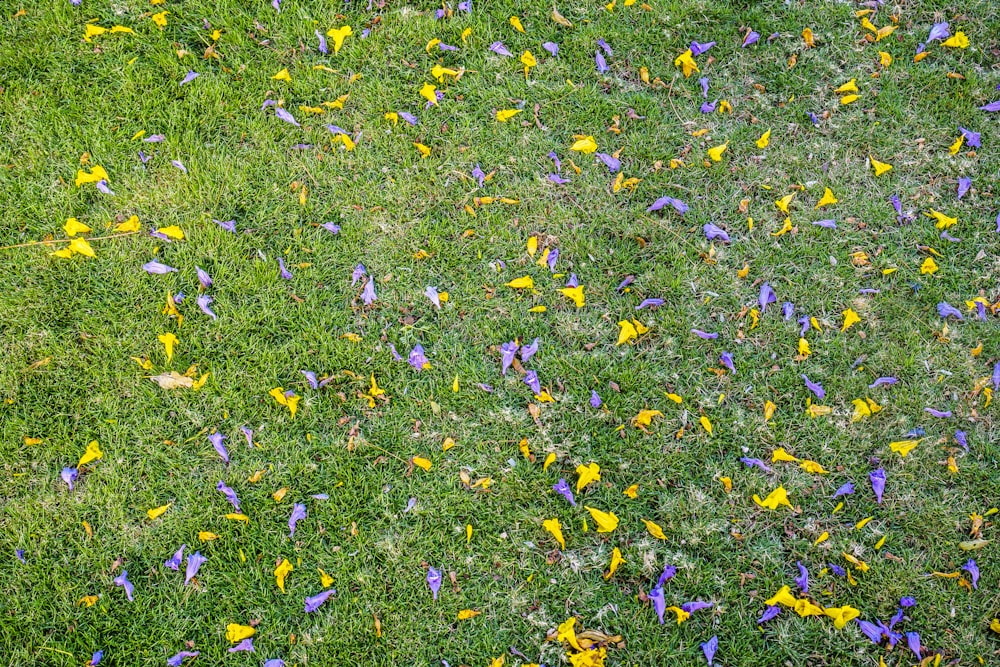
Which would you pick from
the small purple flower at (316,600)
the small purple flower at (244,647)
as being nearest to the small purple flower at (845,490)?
the small purple flower at (316,600)

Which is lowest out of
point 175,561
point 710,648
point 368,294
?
point 175,561

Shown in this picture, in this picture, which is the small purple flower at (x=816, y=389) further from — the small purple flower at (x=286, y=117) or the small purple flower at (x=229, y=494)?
the small purple flower at (x=286, y=117)

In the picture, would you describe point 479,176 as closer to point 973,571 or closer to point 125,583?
point 125,583

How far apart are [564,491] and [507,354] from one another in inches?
25.1

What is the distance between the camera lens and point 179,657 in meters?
2.57

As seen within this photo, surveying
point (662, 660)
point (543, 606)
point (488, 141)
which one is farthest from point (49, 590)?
point (488, 141)

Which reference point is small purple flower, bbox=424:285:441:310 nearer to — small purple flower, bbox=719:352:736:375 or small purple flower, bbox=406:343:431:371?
small purple flower, bbox=406:343:431:371

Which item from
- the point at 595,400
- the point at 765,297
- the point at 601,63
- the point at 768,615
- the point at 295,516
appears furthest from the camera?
the point at 601,63

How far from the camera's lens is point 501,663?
260 centimetres

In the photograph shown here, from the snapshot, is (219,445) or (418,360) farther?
(418,360)

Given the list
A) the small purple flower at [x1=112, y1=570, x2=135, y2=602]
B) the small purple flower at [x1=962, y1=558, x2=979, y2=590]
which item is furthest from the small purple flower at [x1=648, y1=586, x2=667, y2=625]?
the small purple flower at [x1=112, y1=570, x2=135, y2=602]

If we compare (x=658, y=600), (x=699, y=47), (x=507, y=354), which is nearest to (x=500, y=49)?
(x=699, y=47)

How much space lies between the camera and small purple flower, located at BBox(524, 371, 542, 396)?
306 centimetres

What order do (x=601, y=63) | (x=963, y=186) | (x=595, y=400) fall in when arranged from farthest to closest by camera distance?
(x=601, y=63), (x=963, y=186), (x=595, y=400)
